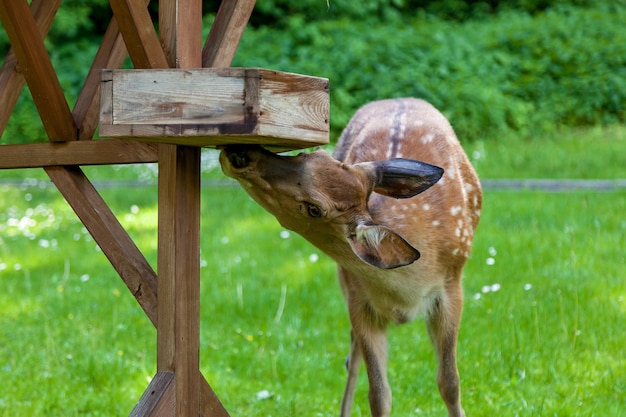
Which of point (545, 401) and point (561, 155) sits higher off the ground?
point (545, 401)

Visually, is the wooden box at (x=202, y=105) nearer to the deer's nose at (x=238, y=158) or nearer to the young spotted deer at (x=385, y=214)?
the deer's nose at (x=238, y=158)

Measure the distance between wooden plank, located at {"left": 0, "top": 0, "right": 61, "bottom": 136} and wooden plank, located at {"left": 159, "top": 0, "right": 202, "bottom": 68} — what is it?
3.07 feet

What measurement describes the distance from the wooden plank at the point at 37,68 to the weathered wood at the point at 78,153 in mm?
61

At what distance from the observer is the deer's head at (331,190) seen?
3.65 m

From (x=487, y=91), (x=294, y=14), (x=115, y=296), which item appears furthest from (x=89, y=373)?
(x=294, y=14)

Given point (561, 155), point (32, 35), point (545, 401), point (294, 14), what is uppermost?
point (32, 35)

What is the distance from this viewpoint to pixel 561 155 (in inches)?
485

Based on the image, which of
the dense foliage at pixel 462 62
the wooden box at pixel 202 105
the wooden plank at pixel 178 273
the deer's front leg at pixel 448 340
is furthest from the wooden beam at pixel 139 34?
the dense foliage at pixel 462 62

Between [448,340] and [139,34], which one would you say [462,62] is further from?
[139,34]

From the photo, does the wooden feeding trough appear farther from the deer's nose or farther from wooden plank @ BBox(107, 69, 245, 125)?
the deer's nose

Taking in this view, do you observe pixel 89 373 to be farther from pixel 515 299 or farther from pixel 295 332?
pixel 515 299

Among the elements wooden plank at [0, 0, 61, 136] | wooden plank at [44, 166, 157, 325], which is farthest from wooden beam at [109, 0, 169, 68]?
wooden plank at [0, 0, 61, 136]

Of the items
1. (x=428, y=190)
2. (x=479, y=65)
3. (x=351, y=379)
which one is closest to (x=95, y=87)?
(x=428, y=190)

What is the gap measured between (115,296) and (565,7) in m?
13.7
